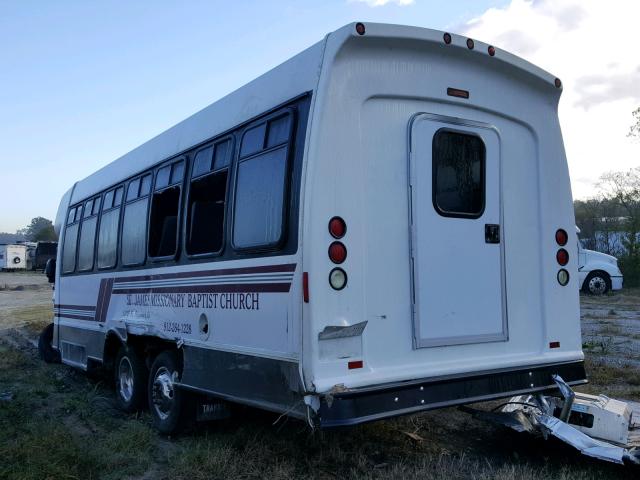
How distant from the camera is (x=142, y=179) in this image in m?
6.75

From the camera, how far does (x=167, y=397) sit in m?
5.75

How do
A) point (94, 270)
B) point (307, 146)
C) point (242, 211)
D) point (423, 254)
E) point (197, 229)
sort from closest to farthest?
point (307, 146) < point (423, 254) < point (242, 211) < point (197, 229) < point (94, 270)

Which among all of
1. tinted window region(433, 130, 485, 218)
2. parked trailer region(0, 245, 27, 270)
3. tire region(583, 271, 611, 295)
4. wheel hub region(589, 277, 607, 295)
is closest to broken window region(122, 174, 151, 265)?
tinted window region(433, 130, 485, 218)

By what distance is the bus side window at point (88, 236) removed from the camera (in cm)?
816

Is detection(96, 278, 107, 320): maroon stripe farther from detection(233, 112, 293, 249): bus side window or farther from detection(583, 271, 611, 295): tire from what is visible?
detection(583, 271, 611, 295): tire

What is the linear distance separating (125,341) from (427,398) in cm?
379

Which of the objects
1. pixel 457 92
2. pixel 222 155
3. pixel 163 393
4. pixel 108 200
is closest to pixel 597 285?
pixel 108 200

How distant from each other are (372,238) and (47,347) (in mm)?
7968

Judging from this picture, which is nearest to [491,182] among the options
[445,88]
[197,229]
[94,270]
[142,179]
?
[445,88]

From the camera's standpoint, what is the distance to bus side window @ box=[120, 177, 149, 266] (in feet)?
21.3

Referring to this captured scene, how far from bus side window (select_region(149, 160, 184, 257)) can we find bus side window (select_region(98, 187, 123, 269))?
122 centimetres

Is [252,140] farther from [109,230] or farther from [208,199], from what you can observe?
[109,230]

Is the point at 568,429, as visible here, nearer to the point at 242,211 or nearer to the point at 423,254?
the point at 423,254

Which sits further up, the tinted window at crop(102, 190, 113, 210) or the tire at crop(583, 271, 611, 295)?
the tinted window at crop(102, 190, 113, 210)
